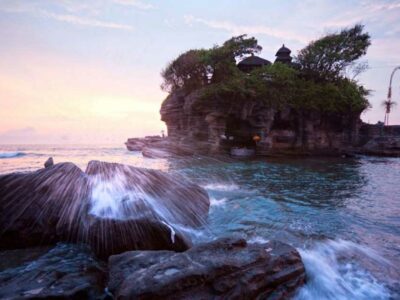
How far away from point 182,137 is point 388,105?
136 ft

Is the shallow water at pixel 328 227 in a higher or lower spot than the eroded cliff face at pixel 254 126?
lower

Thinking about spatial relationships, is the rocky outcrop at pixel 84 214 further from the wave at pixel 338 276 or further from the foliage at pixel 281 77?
the foliage at pixel 281 77

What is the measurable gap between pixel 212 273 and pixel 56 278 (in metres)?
1.88

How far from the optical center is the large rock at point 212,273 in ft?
7.97

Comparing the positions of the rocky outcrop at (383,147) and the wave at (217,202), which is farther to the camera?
the rocky outcrop at (383,147)

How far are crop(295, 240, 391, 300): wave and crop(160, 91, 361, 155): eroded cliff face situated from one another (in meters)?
23.7

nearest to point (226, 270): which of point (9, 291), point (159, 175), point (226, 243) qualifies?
point (226, 243)

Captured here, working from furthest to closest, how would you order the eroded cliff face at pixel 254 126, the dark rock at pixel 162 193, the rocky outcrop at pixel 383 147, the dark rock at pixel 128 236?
1. the rocky outcrop at pixel 383 147
2. the eroded cliff face at pixel 254 126
3. the dark rock at pixel 162 193
4. the dark rock at pixel 128 236

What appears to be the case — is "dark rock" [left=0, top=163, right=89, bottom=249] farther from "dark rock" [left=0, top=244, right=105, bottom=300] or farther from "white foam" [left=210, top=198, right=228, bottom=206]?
"white foam" [left=210, top=198, right=228, bottom=206]

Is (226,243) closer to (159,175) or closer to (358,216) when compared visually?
(159,175)

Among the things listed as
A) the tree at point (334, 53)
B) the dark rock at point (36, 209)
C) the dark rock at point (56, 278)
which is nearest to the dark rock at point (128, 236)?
the dark rock at point (56, 278)

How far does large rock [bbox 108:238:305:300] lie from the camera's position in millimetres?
2428

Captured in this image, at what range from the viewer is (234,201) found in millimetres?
7656

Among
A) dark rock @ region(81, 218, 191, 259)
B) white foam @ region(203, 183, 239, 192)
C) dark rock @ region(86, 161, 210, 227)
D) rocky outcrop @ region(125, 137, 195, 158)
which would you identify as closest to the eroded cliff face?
rocky outcrop @ region(125, 137, 195, 158)
